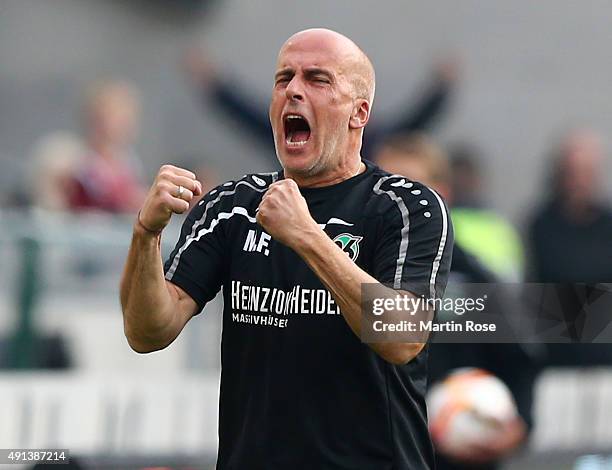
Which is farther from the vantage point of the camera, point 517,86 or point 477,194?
point 517,86

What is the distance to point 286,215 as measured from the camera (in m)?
4.61

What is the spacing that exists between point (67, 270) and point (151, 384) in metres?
0.82

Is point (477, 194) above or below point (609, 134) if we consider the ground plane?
below

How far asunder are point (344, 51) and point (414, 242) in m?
0.67

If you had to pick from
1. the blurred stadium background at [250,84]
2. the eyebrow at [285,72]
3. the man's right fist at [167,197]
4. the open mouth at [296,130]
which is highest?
the blurred stadium background at [250,84]

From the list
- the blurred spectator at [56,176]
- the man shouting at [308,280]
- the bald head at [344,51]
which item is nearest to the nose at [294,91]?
the man shouting at [308,280]

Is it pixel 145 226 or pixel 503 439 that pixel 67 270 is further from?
pixel 145 226

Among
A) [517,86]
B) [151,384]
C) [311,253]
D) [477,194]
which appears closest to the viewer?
[311,253]

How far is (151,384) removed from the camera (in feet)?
29.5

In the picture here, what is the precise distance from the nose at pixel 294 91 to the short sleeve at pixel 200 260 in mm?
470

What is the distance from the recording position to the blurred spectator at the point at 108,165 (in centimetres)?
1017

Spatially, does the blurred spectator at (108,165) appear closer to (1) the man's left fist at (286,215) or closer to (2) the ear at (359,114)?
(2) the ear at (359,114)

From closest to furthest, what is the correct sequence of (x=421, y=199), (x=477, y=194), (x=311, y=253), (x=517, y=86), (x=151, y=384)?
1. (x=311, y=253)
2. (x=421, y=199)
3. (x=151, y=384)
4. (x=477, y=194)
5. (x=517, y=86)

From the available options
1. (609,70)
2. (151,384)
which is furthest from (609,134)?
(151,384)
